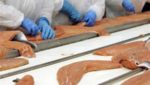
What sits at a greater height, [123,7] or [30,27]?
[30,27]

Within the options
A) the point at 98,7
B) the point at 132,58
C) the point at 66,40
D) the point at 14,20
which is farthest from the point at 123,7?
the point at 132,58

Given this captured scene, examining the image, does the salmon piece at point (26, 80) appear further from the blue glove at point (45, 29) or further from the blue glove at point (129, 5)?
the blue glove at point (129, 5)

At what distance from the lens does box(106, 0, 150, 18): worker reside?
11.1ft

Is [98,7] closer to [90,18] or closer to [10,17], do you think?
[90,18]

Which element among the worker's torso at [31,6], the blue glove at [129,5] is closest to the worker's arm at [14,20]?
the worker's torso at [31,6]

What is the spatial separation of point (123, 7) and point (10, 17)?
1628mm

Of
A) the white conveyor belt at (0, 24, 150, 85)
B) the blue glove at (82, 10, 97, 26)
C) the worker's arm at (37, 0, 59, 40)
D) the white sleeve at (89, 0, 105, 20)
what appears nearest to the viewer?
the white conveyor belt at (0, 24, 150, 85)

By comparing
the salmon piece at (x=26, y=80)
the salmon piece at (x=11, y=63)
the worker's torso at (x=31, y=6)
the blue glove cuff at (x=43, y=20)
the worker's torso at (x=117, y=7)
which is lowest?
the worker's torso at (x=117, y=7)

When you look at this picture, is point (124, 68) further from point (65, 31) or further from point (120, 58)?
point (65, 31)

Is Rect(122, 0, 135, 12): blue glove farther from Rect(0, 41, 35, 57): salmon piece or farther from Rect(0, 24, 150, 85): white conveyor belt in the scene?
Rect(0, 41, 35, 57): salmon piece

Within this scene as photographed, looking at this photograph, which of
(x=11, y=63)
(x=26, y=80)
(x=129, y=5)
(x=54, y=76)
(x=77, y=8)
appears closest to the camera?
(x=26, y=80)

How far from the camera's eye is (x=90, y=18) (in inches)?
110

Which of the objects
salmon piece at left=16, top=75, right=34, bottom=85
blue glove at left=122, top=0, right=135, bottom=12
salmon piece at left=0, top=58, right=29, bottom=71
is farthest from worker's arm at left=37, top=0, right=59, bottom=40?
blue glove at left=122, top=0, right=135, bottom=12

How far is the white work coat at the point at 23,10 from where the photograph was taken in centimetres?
224
